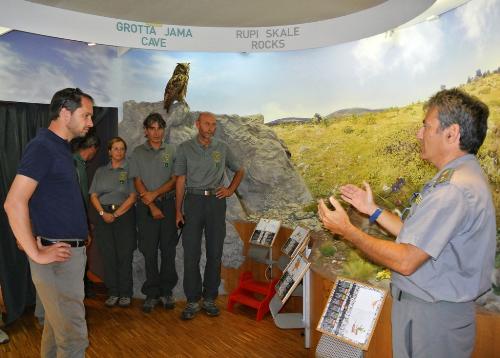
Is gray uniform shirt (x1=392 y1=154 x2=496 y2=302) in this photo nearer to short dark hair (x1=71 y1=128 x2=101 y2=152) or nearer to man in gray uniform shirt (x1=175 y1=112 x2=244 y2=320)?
man in gray uniform shirt (x1=175 y1=112 x2=244 y2=320)

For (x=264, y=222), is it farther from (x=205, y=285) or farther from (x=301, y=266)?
(x=301, y=266)

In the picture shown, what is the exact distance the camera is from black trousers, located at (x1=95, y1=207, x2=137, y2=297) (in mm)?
4062

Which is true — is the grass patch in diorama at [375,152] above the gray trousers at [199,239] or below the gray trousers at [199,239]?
above

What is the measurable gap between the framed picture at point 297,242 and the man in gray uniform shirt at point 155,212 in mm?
1261

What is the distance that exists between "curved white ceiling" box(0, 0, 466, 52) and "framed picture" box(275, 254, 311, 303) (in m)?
2.26

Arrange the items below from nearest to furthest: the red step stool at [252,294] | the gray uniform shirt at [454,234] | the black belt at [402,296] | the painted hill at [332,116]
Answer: the gray uniform shirt at [454,234] → the black belt at [402,296] → the red step stool at [252,294] → the painted hill at [332,116]

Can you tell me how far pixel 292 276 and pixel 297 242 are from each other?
1.41ft

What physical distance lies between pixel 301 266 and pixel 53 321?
5.61 feet

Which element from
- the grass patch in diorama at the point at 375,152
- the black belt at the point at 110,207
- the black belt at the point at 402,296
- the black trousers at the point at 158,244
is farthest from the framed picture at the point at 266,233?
the black belt at the point at 402,296

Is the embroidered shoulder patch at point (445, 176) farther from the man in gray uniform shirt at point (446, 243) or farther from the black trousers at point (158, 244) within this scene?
the black trousers at point (158, 244)

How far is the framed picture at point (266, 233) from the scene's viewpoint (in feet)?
12.5

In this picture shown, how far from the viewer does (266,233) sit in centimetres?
392

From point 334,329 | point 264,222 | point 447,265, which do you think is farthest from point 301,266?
point 447,265

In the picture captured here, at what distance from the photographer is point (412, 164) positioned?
3.50 metres
